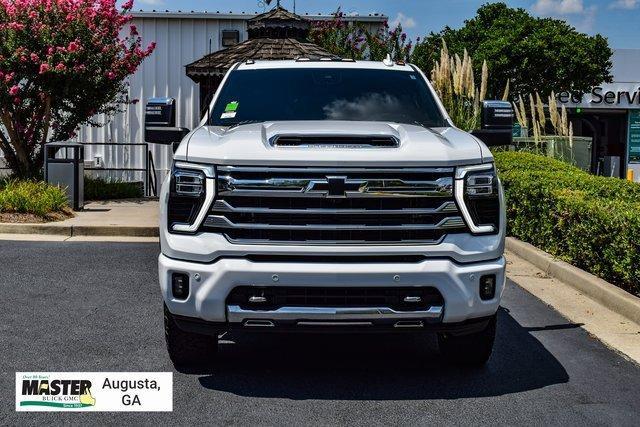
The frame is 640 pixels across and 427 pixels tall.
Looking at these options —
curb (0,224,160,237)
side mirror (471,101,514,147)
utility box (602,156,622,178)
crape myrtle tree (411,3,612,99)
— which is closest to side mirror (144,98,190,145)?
side mirror (471,101,514,147)

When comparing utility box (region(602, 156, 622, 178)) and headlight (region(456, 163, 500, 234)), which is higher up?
headlight (region(456, 163, 500, 234))

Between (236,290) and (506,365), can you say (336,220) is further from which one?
(506,365)

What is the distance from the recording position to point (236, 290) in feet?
15.9

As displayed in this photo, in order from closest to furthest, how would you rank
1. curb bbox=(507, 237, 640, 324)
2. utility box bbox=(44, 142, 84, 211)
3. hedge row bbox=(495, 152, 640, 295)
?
curb bbox=(507, 237, 640, 324) < hedge row bbox=(495, 152, 640, 295) < utility box bbox=(44, 142, 84, 211)

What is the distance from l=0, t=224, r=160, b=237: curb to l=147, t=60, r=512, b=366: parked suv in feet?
24.5

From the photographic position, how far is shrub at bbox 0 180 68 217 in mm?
13141

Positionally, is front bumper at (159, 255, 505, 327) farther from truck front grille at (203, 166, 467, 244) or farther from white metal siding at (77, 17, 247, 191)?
white metal siding at (77, 17, 247, 191)

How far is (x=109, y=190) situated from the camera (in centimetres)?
1788

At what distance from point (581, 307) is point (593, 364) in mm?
1869

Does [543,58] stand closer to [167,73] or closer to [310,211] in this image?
[167,73]

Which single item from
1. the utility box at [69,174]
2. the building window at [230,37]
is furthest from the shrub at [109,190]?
the building window at [230,37]

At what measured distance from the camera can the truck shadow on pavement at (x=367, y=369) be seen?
5180 millimetres

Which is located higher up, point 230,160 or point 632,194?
point 230,160

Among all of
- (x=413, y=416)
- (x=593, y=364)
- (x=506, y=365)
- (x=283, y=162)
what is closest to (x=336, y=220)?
(x=283, y=162)
